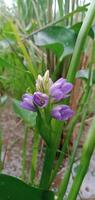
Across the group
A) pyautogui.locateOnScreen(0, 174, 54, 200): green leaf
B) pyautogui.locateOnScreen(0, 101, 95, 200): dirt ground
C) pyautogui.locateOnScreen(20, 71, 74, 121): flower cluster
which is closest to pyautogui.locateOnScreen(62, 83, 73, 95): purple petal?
pyautogui.locateOnScreen(20, 71, 74, 121): flower cluster

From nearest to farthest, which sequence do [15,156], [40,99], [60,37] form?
[40,99] → [60,37] → [15,156]

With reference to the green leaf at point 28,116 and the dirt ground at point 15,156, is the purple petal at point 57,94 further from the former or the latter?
the dirt ground at point 15,156

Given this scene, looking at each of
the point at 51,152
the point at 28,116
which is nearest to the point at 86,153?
the point at 51,152

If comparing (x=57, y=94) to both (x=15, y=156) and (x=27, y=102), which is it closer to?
(x=27, y=102)

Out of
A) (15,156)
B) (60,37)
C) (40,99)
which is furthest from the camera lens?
(15,156)

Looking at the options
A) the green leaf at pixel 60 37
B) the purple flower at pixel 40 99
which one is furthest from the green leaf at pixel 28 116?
the purple flower at pixel 40 99

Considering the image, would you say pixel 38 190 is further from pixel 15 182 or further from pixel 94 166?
pixel 94 166
